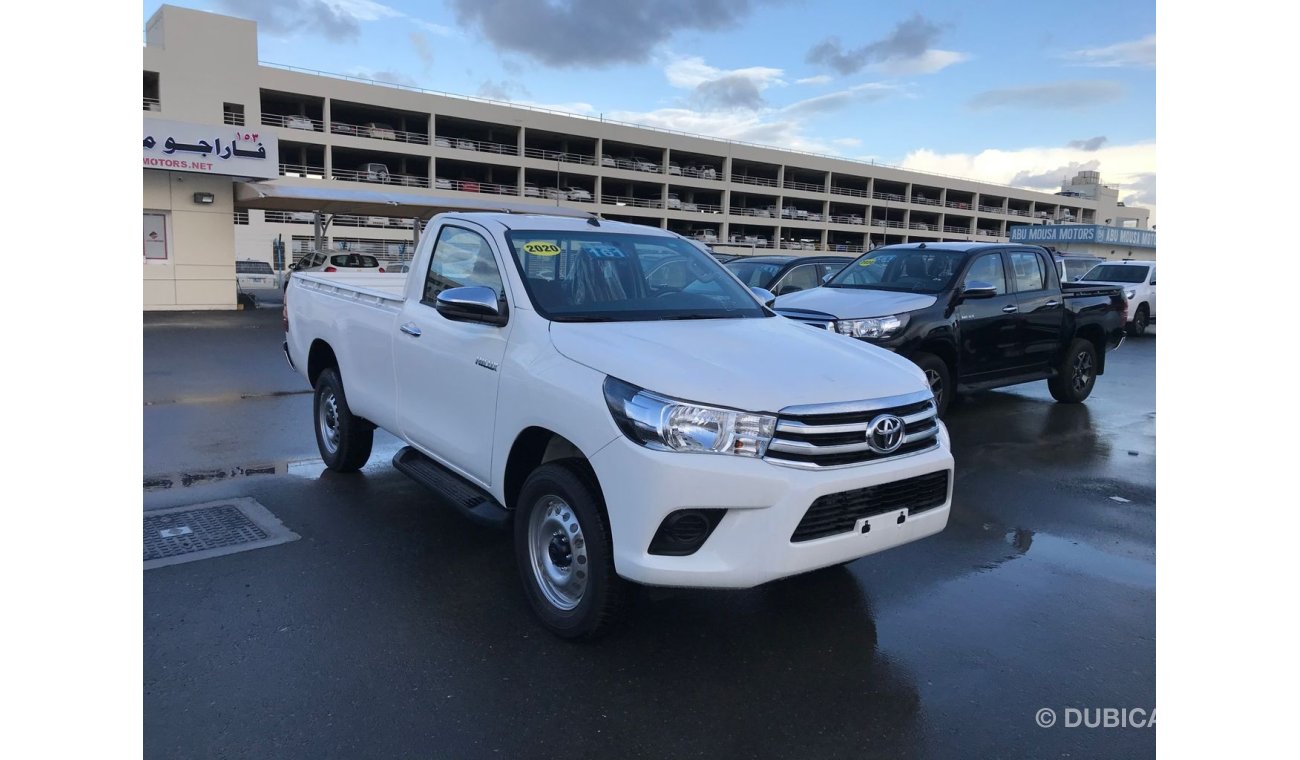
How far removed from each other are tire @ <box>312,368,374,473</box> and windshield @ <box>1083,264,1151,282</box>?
1960 centimetres

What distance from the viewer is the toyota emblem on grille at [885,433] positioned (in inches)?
140

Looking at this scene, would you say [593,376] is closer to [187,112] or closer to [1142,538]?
[1142,538]

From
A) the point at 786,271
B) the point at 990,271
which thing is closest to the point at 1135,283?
the point at 786,271

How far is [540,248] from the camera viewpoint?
466cm

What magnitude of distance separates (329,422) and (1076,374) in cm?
888

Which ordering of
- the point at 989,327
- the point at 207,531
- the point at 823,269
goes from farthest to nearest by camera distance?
1. the point at 823,269
2. the point at 989,327
3. the point at 207,531

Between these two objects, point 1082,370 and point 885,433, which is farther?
point 1082,370

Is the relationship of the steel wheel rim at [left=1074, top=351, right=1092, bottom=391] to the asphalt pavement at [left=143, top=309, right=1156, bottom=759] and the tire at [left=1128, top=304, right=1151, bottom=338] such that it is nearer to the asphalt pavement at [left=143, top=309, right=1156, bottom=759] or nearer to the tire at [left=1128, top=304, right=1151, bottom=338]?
the asphalt pavement at [left=143, top=309, right=1156, bottom=759]

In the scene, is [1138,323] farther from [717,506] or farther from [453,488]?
[717,506]

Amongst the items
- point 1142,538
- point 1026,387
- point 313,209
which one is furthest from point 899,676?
point 313,209

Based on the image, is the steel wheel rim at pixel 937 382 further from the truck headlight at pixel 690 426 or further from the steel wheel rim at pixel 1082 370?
the truck headlight at pixel 690 426

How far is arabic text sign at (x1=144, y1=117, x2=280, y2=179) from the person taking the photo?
20469 millimetres

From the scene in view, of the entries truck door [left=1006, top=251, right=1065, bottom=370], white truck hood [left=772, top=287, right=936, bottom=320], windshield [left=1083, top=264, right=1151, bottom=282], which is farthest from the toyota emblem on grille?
windshield [left=1083, top=264, right=1151, bottom=282]

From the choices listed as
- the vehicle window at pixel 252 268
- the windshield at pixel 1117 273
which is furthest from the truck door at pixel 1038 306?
the vehicle window at pixel 252 268
